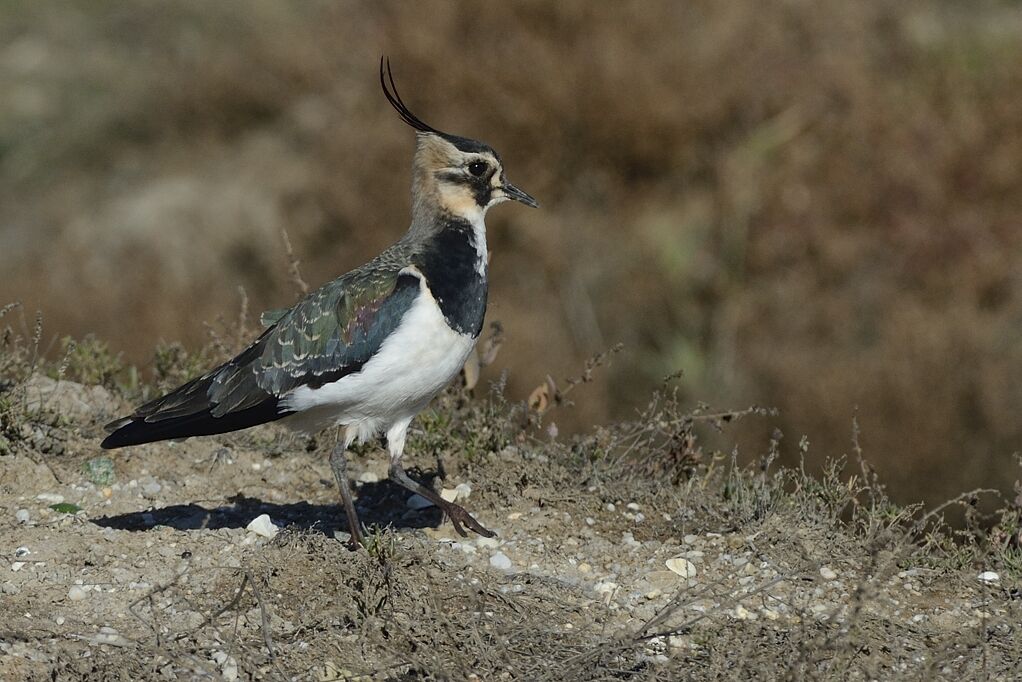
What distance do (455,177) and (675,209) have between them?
360 inches

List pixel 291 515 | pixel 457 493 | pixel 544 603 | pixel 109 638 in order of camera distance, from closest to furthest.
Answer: pixel 109 638
pixel 544 603
pixel 291 515
pixel 457 493

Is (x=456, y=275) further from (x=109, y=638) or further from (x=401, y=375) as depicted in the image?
(x=109, y=638)

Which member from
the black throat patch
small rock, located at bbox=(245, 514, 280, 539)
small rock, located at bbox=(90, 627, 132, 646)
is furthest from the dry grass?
the black throat patch

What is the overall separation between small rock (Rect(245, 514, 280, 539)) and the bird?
33cm

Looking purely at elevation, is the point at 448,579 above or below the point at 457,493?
above

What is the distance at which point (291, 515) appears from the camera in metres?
6.23

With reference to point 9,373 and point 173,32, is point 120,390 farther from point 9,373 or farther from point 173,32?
point 173,32

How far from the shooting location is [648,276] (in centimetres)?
1457

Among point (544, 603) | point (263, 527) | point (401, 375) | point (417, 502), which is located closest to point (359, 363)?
point (401, 375)

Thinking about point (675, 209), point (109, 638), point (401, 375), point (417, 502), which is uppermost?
point (401, 375)

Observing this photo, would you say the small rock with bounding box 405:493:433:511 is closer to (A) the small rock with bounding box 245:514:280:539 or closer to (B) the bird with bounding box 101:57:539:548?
(B) the bird with bounding box 101:57:539:548

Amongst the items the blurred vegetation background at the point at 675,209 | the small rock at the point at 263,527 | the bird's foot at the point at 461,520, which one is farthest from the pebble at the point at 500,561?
the blurred vegetation background at the point at 675,209

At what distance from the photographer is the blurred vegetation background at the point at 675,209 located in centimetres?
1298

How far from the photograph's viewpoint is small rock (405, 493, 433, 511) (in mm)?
6439
